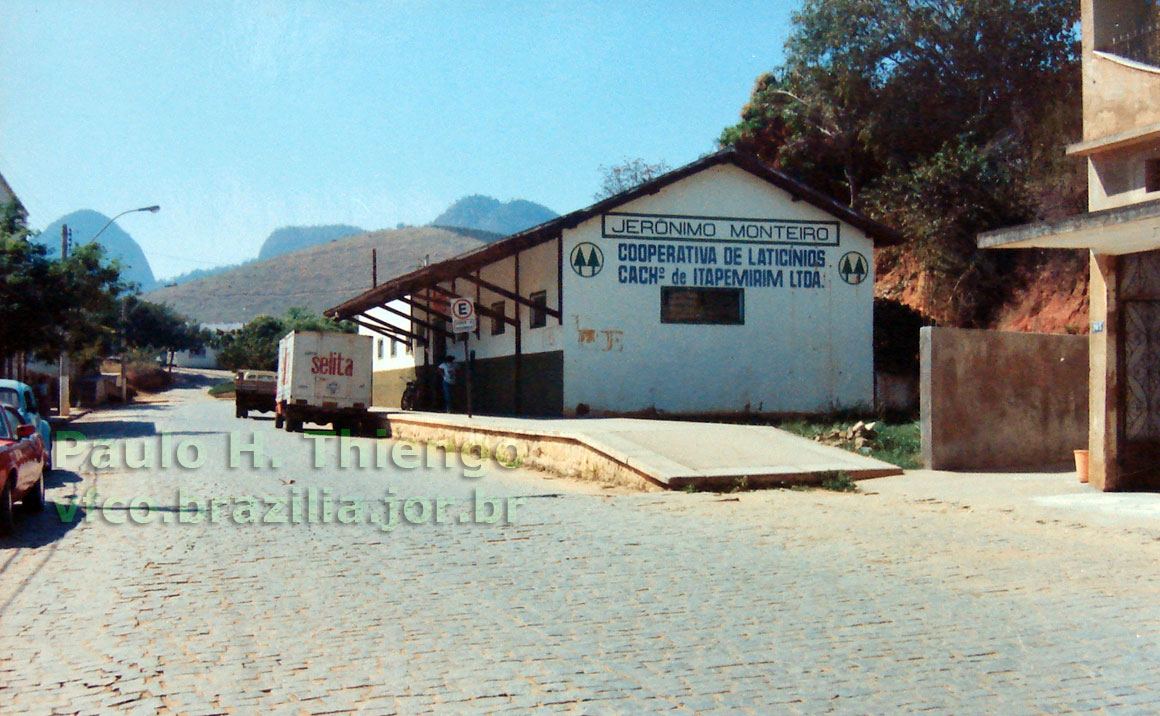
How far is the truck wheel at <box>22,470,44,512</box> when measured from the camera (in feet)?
34.8

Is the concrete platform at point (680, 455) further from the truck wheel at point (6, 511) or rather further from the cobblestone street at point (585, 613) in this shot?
the truck wheel at point (6, 511)

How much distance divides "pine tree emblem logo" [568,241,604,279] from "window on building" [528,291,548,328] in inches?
61.8

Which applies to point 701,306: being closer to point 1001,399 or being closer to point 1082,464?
point 1001,399

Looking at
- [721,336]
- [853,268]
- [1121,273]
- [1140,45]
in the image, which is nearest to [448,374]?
[721,336]

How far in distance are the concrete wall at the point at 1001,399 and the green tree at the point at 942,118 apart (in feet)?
44.3

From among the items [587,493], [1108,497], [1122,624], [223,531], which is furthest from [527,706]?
[1108,497]

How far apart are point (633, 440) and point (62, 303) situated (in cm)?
1989

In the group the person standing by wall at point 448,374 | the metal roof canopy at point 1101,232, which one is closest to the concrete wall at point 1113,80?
the metal roof canopy at point 1101,232

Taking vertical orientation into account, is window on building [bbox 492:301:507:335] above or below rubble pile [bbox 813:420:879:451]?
above

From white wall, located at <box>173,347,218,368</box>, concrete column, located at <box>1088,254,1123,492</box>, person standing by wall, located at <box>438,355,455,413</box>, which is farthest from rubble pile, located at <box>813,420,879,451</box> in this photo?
white wall, located at <box>173,347,218,368</box>

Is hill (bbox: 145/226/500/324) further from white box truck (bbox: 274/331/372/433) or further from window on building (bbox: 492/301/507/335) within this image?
white box truck (bbox: 274/331/372/433)

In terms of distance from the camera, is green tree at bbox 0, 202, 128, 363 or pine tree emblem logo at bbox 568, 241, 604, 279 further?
green tree at bbox 0, 202, 128, 363

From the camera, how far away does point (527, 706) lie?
4523mm

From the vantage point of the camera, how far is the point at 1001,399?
14461 mm
